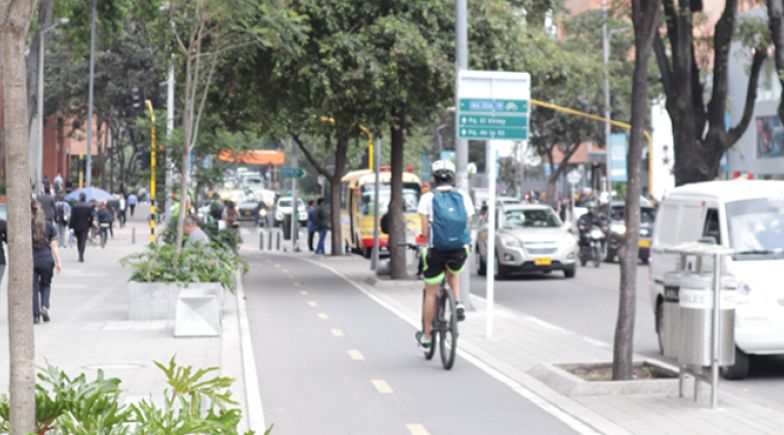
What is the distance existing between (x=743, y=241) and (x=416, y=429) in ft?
16.5

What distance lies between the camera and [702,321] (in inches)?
423

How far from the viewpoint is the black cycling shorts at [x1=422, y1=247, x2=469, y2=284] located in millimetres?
13172

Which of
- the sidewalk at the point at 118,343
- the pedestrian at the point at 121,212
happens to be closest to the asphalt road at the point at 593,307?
the sidewalk at the point at 118,343

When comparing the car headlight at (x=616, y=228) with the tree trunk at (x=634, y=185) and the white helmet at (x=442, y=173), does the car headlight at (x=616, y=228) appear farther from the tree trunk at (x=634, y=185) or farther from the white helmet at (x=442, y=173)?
the tree trunk at (x=634, y=185)

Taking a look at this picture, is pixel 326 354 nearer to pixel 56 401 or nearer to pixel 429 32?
pixel 56 401

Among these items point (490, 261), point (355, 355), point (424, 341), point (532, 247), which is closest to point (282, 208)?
point (532, 247)

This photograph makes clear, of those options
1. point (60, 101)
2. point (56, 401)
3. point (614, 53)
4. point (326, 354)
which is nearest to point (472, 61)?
point (326, 354)

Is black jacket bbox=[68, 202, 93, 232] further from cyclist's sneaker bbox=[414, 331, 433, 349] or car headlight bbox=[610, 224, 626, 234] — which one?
cyclist's sneaker bbox=[414, 331, 433, 349]

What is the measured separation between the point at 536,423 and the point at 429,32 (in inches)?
594

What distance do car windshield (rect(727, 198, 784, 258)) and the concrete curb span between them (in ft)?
15.7

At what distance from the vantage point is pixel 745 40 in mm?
29734

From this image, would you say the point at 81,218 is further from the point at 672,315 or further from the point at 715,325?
the point at 715,325

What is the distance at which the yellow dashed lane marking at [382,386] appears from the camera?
38.5 feet

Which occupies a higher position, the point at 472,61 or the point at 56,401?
the point at 472,61
